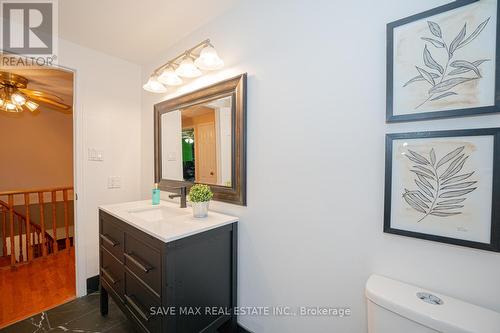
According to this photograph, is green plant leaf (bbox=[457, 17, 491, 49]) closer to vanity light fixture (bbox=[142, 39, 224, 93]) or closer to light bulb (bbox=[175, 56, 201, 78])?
vanity light fixture (bbox=[142, 39, 224, 93])

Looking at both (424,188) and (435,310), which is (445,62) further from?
(435,310)

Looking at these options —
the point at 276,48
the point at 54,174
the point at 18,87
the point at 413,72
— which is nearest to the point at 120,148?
the point at 18,87

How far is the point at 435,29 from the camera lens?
0.84 meters

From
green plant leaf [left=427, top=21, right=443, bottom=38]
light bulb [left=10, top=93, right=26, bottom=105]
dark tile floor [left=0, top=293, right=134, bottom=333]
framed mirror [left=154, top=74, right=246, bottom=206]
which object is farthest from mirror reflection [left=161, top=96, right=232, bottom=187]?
light bulb [left=10, top=93, right=26, bottom=105]

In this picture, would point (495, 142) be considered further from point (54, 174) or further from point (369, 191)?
point (54, 174)

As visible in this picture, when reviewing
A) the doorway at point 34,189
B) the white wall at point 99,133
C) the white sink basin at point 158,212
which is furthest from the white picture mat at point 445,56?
the doorway at point 34,189

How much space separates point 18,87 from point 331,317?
3.80 m

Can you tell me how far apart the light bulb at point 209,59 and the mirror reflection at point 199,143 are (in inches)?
9.1

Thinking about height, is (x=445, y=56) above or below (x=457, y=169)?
above

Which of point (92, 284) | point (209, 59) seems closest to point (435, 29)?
point (209, 59)

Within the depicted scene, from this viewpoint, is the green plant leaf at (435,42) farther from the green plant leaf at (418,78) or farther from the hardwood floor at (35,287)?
the hardwood floor at (35,287)

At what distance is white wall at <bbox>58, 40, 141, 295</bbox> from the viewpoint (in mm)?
2025

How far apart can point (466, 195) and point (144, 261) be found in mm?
1543

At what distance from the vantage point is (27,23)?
66.2 inches
